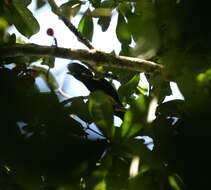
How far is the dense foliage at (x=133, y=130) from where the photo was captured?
1265 mm

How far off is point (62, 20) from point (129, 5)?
38cm

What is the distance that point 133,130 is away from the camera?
1.33 metres

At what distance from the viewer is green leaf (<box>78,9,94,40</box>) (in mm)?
2711

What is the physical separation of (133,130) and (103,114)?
122mm

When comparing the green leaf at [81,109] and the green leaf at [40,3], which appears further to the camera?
the green leaf at [40,3]

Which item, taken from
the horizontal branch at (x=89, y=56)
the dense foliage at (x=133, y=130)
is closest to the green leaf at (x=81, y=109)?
the dense foliage at (x=133, y=130)

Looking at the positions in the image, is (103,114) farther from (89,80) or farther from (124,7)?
(124,7)

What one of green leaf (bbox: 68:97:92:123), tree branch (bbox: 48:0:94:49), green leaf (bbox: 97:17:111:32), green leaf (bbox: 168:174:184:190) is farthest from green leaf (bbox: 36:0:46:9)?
green leaf (bbox: 168:174:184:190)

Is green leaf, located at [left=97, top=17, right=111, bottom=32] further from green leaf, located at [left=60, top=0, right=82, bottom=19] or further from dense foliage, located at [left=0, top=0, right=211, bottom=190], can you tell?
dense foliage, located at [left=0, top=0, right=211, bottom=190]

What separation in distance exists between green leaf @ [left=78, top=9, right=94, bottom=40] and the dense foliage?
3.97 feet

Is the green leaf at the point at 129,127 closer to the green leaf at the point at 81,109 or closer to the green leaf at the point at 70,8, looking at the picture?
the green leaf at the point at 81,109

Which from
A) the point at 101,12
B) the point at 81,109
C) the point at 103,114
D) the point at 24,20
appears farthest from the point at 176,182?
the point at 24,20

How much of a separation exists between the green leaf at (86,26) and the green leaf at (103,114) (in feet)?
4.50

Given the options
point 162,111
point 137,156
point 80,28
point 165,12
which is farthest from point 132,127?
point 80,28
